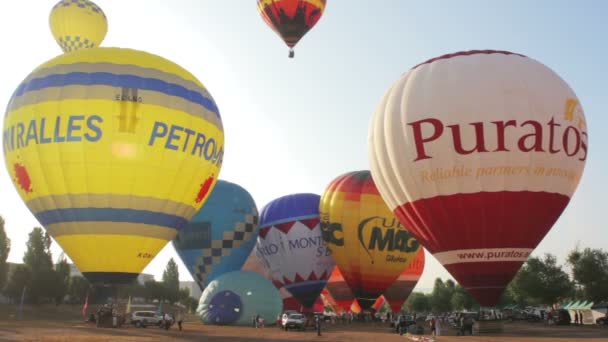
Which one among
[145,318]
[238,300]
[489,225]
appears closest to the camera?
[489,225]

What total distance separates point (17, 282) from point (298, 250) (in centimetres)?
3402

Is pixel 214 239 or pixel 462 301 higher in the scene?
pixel 214 239

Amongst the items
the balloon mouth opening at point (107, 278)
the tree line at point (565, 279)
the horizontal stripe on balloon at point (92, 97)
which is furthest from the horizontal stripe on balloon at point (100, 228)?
the tree line at point (565, 279)

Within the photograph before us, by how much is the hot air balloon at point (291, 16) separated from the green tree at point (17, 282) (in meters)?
38.6

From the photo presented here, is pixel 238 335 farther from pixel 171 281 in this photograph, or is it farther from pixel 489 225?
pixel 171 281

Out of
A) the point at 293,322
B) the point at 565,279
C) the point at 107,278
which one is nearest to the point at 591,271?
the point at 565,279

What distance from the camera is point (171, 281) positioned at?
322ft

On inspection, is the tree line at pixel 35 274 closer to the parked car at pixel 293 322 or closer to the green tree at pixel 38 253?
the green tree at pixel 38 253

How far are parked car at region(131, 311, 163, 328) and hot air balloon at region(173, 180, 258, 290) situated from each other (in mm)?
4278

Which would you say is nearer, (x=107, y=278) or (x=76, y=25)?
(x=107, y=278)

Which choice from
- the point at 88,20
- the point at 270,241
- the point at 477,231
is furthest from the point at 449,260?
the point at 88,20

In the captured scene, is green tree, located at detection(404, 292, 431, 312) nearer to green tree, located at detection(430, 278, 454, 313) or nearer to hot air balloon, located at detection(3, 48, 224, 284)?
green tree, located at detection(430, 278, 454, 313)

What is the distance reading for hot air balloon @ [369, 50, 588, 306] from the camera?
70.2 ft

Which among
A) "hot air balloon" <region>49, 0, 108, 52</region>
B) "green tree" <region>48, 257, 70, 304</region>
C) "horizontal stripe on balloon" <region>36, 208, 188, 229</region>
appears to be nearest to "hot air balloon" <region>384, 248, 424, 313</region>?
"horizontal stripe on balloon" <region>36, 208, 188, 229</region>
